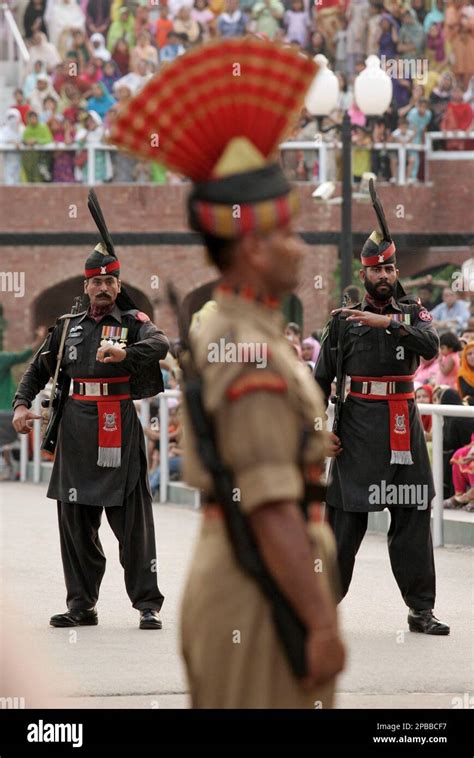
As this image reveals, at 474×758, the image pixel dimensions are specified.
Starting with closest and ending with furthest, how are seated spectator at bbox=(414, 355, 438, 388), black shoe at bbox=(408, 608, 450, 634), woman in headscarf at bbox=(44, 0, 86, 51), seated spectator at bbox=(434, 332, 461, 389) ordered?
black shoe at bbox=(408, 608, 450, 634) < seated spectator at bbox=(434, 332, 461, 389) < seated spectator at bbox=(414, 355, 438, 388) < woman in headscarf at bbox=(44, 0, 86, 51)

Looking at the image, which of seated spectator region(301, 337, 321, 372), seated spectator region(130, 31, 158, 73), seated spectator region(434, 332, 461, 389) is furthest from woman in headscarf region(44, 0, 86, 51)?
seated spectator region(434, 332, 461, 389)

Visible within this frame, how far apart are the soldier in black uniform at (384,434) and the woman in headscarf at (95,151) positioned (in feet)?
60.0

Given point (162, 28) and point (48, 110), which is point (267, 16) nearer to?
point (162, 28)

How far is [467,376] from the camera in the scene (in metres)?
15.2

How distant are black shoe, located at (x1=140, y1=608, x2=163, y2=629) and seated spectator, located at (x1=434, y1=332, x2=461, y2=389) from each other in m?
6.12

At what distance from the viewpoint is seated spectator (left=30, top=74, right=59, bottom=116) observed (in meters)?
28.9

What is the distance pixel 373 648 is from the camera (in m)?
9.45

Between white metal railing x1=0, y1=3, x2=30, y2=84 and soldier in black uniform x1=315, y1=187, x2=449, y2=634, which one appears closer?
soldier in black uniform x1=315, y1=187, x2=449, y2=634

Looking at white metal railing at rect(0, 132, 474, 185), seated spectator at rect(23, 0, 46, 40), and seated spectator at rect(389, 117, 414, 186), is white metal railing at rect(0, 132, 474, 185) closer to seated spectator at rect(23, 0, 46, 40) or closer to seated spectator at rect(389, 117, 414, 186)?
seated spectator at rect(389, 117, 414, 186)

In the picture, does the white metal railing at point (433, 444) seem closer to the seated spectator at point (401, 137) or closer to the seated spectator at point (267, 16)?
the seated spectator at point (401, 137)

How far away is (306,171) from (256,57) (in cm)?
2442

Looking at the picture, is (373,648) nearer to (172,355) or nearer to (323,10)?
(172,355)
